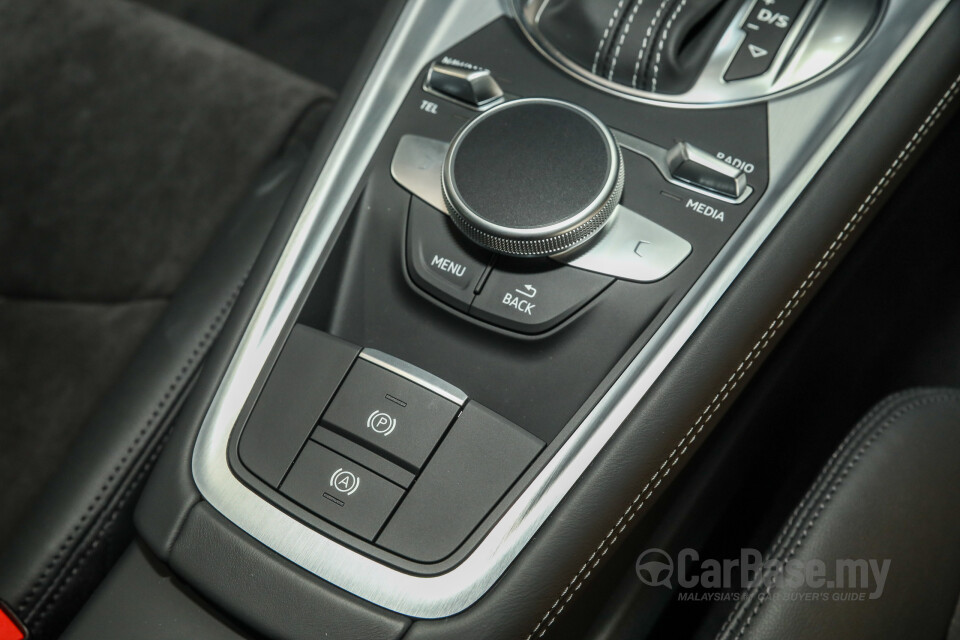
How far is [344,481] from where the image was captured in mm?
680

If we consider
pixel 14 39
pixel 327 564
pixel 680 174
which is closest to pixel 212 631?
pixel 327 564

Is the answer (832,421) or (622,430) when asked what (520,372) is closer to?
(622,430)

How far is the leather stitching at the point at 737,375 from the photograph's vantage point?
0.66 metres

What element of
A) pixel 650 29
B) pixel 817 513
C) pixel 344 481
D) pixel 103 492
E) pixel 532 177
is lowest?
pixel 103 492

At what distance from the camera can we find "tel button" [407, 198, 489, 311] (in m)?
0.73

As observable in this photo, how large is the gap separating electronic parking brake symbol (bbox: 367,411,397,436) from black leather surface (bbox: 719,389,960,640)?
1.07ft

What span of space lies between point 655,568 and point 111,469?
0.49 meters

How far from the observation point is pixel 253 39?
64.9 inches

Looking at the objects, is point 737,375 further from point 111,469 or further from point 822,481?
point 111,469

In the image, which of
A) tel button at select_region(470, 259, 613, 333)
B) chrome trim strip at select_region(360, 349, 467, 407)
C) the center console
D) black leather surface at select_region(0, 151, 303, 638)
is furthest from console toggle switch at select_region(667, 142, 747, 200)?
black leather surface at select_region(0, 151, 303, 638)

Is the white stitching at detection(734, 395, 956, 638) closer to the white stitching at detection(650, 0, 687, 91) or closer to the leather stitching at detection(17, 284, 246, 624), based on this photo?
the white stitching at detection(650, 0, 687, 91)

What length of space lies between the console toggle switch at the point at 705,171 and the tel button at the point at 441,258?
0.55ft

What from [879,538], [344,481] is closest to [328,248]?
[344,481]

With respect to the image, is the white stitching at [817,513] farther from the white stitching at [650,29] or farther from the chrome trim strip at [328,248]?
the white stitching at [650,29]
